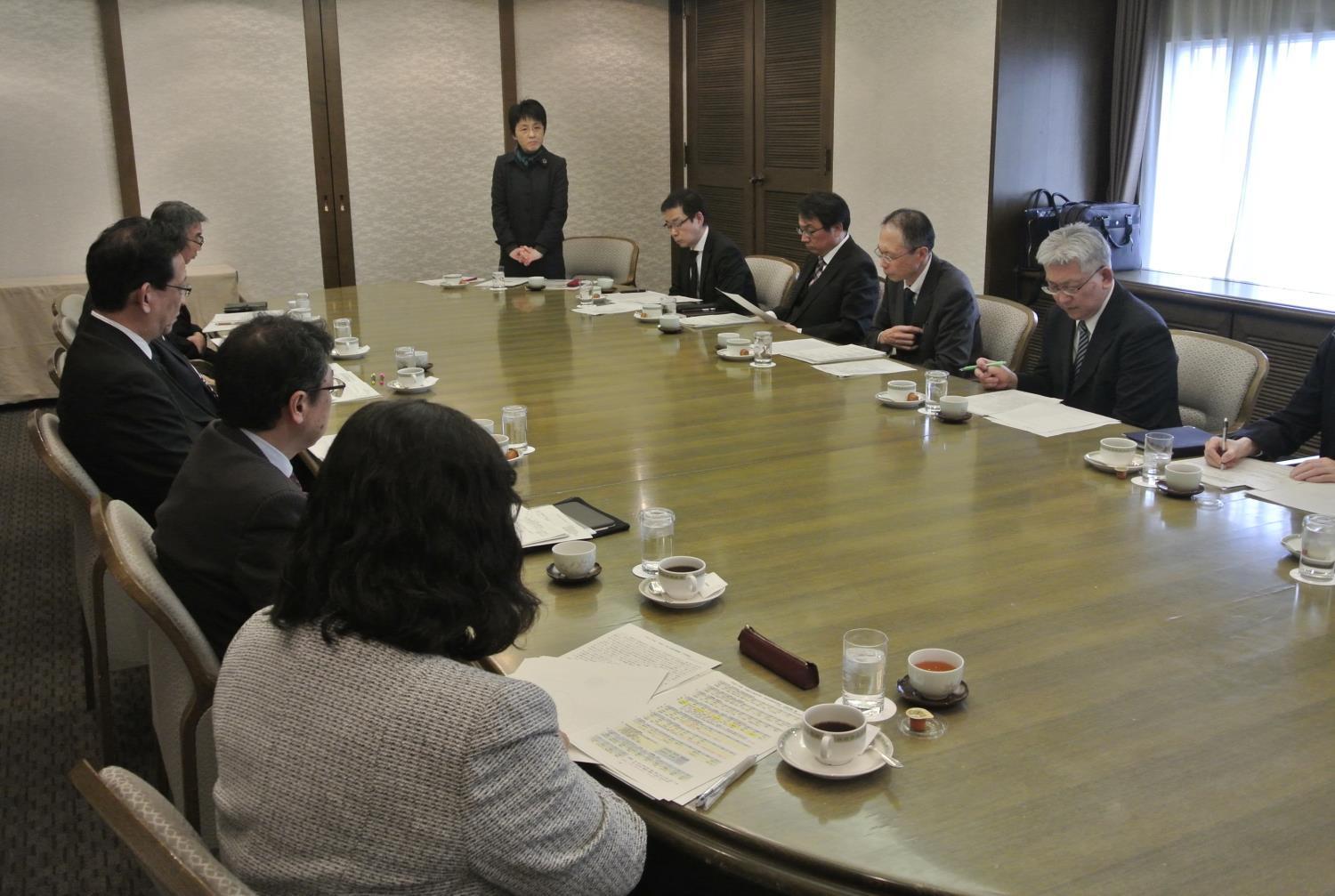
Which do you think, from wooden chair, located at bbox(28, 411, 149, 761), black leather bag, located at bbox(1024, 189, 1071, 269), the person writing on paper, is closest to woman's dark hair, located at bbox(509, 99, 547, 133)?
black leather bag, located at bbox(1024, 189, 1071, 269)

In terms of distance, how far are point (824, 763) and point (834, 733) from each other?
5 cm

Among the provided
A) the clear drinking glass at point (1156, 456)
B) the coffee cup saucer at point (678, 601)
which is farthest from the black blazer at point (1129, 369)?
the coffee cup saucer at point (678, 601)

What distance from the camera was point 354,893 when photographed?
1229 millimetres

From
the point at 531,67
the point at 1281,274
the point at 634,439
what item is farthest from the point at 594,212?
the point at 634,439

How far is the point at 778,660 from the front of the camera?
1767mm

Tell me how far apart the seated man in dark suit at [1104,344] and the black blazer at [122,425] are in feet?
7.85

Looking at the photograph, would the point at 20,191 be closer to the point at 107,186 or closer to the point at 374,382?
the point at 107,186

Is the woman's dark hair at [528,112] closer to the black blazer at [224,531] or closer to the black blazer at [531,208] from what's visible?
the black blazer at [531,208]

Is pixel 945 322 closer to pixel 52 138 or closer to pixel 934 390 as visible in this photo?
pixel 934 390

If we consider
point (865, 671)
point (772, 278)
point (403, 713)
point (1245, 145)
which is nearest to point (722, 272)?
A: point (772, 278)

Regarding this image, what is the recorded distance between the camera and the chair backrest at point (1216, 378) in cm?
330

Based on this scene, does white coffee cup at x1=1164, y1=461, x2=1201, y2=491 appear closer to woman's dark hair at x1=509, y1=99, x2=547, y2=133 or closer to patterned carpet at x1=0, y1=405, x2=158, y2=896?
patterned carpet at x1=0, y1=405, x2=158, y2=896

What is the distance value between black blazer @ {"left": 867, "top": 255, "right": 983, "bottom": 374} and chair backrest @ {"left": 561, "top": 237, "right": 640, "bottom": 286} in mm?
2561

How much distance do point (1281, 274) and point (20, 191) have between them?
698 centimetres
